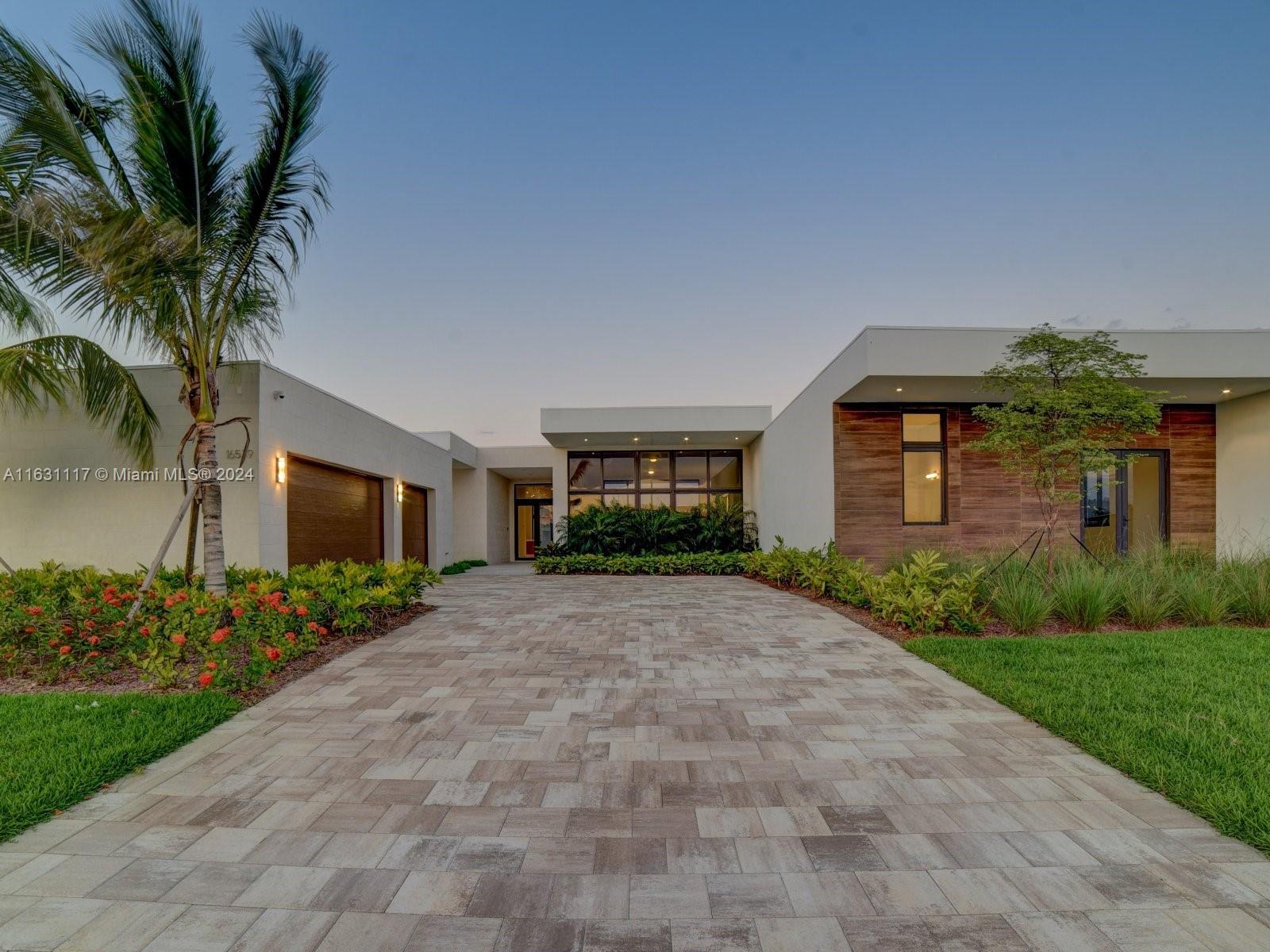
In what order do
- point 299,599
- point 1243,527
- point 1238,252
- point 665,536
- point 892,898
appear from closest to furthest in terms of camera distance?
point 892,898
point 299,599
point 1243,527
point 1238,252
point 665,536

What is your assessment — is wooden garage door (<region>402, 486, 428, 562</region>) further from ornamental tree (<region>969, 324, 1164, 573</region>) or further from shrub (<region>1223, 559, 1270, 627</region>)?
shrub (<region>1223, 559, 1270, 627</region>)

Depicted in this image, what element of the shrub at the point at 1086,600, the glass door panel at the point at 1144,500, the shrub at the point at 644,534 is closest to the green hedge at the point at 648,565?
the shrub at the point at 644,534

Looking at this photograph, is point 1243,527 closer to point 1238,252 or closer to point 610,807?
point 1238,252

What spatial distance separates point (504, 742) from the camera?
9.82 ft

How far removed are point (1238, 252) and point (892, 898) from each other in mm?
13290

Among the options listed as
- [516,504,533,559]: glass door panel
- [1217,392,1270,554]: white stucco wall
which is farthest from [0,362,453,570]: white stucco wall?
[1217,392,1270,554]: white stucco wall

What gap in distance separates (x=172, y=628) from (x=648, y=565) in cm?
906

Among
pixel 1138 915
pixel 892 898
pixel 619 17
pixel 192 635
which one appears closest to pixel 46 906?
pixel 892 898

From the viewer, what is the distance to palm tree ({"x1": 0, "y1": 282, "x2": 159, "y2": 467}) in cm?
528

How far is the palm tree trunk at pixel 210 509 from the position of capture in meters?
5.10

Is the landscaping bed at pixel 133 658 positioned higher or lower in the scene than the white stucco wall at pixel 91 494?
lower

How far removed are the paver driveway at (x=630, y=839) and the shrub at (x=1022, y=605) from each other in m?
2.08

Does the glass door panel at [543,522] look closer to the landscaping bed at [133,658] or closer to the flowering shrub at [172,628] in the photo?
the landscaping bed at [133,658]

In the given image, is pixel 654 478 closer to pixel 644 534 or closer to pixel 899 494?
pixel 644 534
